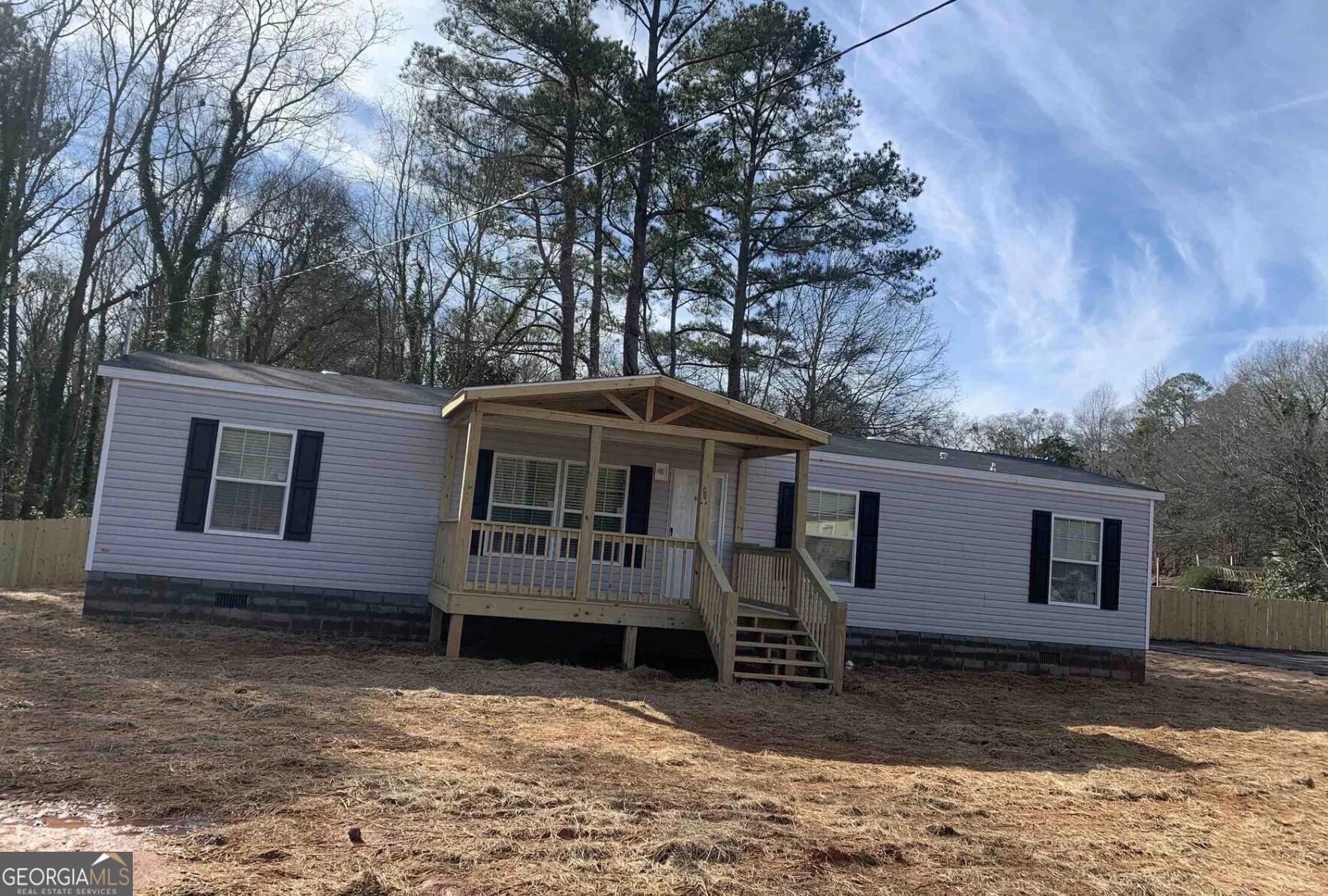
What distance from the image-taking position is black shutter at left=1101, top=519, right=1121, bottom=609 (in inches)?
534

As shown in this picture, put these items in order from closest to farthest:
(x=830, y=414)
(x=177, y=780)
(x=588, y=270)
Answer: (x=177, y=780)
(x=588, y=270)
(x=830, y=414)

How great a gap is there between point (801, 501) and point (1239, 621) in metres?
16.4

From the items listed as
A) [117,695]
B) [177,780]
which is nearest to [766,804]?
[177,780]

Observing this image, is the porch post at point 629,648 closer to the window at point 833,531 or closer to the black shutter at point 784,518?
the black shutter at point 784,518

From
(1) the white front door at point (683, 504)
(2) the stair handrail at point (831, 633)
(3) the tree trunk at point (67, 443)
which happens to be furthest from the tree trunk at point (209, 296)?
(2) the stair handrail at point (831, 633)

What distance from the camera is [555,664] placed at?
10.3 metres

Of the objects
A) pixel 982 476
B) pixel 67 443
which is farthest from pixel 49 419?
pixel 982 476

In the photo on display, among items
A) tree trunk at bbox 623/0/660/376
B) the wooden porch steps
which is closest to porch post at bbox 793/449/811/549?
the wooden porch steps

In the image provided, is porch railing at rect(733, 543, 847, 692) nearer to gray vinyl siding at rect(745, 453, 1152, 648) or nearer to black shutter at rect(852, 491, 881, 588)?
gray vinyl siding at rect(745, 453, 1152, 648)

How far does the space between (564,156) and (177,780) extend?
16968mm

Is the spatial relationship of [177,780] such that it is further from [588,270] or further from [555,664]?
Answer: [588,270]

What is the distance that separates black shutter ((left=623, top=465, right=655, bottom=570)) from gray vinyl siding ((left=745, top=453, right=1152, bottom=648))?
1374mm

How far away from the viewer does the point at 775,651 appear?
10.7m

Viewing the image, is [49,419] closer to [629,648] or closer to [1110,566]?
[629,648]
